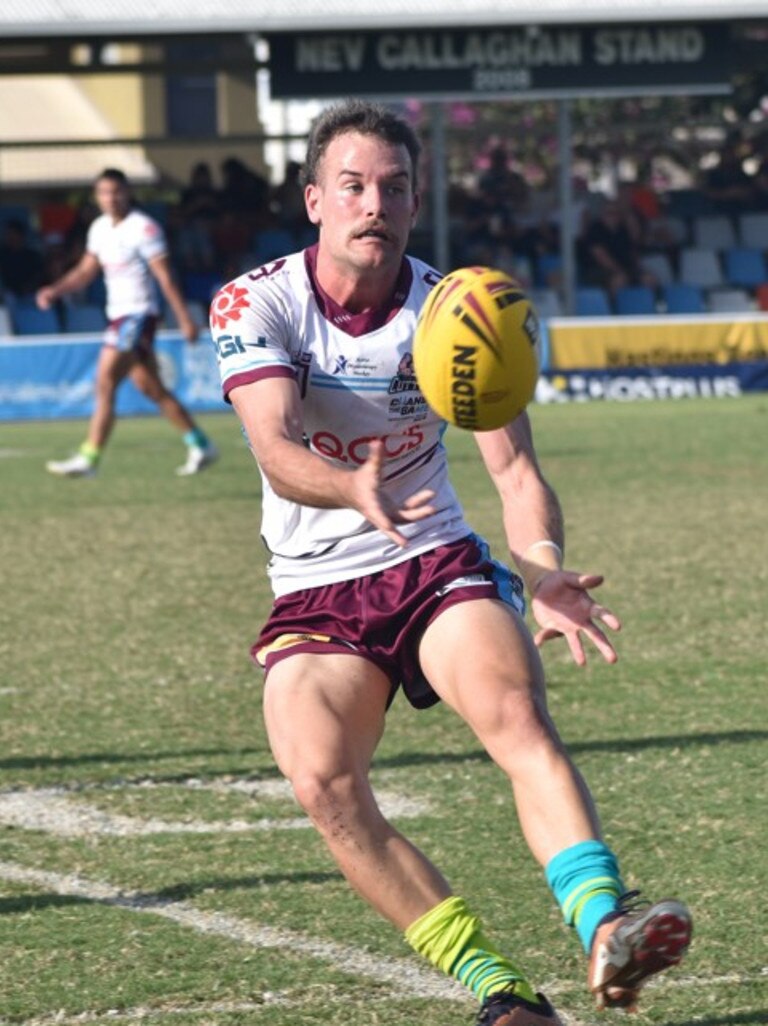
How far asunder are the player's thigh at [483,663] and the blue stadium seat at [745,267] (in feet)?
85.2

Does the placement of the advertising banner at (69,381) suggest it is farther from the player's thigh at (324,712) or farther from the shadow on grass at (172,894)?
the player's thigh at (324,712)

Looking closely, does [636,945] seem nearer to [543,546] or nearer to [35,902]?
[543,546]

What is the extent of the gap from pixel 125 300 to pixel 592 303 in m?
12.6

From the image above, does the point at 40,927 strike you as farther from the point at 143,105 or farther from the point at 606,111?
the point at 143,105

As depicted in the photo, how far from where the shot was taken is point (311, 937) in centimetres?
553

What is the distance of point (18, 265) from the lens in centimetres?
2697

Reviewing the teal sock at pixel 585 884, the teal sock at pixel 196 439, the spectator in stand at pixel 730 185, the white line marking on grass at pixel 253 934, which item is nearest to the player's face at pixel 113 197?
the teal sock at pixel 196 439

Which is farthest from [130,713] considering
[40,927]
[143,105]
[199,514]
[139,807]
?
[143,105]

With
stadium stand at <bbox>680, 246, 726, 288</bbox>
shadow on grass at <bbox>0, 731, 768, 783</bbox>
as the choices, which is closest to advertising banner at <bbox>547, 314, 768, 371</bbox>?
stadium stand at <bbox>680, 246, 726, 288</bbox>

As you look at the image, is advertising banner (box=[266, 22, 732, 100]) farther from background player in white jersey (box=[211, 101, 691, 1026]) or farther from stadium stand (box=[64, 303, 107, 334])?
background player in white jersey (box=[211, 101, 691, 1026])

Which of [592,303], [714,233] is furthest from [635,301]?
[714,233]

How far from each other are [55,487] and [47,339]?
731 cm

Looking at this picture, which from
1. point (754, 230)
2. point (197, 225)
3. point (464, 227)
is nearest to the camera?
point (197, 225)

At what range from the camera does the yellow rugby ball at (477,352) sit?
15.2 ft
